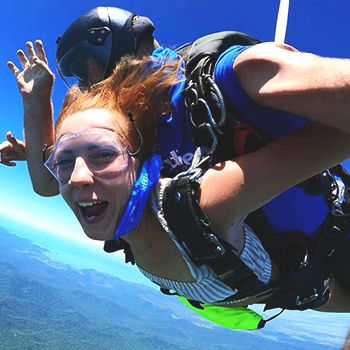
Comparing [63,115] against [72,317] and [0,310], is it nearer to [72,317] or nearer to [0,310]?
[0,310]

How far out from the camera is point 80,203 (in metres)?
1.32

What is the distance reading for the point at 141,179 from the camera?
4.21 ft

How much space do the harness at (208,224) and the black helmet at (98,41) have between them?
24 centimetres

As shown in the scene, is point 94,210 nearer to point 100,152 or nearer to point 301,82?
point 100,152

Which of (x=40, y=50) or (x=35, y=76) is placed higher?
(x=40, y=50)

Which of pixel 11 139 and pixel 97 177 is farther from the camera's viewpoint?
pixel 11 139

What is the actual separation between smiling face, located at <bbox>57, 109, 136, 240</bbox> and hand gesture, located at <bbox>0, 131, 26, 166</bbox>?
86 cm

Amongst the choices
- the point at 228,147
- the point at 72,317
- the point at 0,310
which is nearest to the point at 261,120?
the point at 228,147

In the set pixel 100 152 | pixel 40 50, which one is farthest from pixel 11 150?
pixel 100 152

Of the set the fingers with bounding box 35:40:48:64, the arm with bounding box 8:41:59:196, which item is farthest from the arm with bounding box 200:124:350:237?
the fingers with bounding box 35:40:48:64

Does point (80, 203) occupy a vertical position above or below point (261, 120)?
below

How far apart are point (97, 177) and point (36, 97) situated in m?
0.74

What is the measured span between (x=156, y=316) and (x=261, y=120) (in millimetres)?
185395

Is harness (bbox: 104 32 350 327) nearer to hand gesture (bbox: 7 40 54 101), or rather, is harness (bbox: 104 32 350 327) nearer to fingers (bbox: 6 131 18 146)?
hand gesture (bbox: 7 40 54 101)
